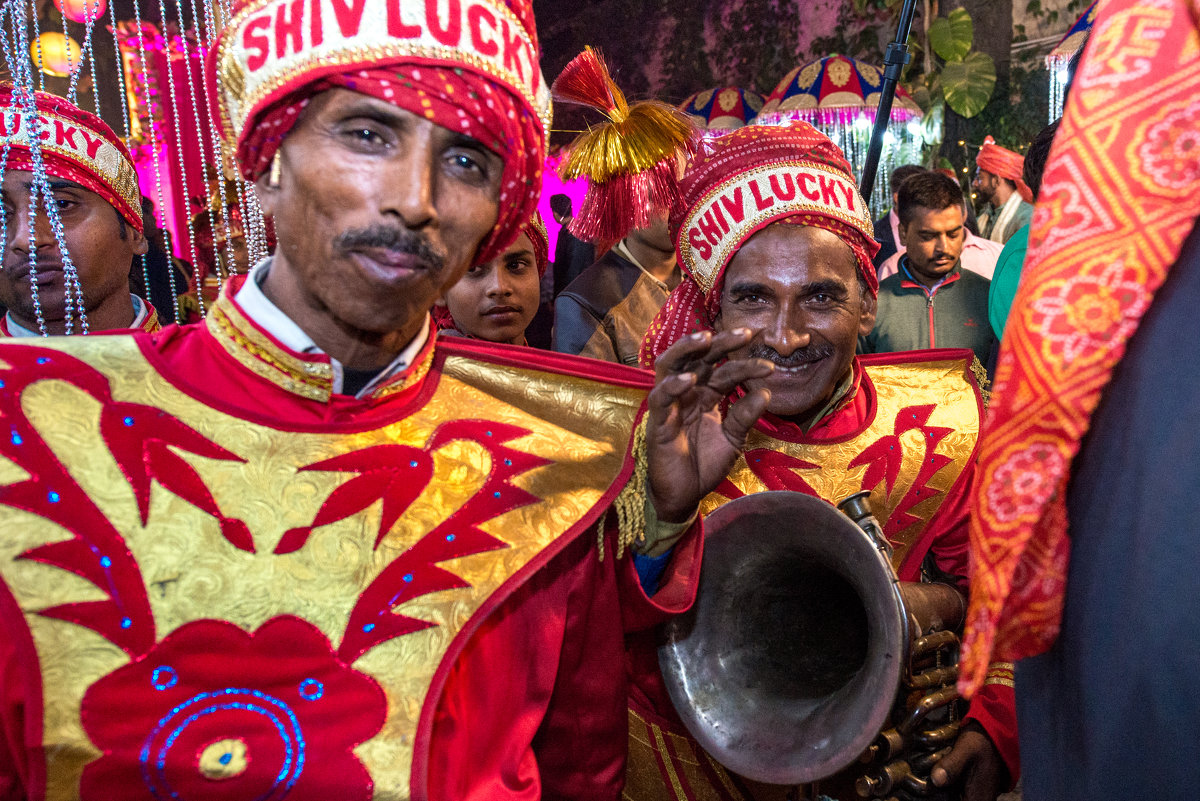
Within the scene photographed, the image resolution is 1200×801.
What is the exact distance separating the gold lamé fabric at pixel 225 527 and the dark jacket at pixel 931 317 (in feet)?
14.8

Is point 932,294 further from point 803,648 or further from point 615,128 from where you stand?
point 803,648

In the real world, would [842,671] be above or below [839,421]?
below

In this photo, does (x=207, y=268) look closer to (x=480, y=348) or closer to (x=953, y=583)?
(x=480, y=348)

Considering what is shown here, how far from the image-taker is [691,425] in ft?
6.48

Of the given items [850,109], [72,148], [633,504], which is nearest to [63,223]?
[72,148]

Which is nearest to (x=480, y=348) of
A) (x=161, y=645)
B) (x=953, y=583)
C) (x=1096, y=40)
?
(x=161, y=645)

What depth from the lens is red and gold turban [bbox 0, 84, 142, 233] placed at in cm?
268

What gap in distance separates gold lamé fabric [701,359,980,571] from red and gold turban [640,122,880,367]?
45 centimetres

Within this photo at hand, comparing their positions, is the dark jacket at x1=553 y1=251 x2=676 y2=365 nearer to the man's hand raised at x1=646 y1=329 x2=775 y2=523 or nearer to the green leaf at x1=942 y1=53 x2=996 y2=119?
the man's hand raised at x1=646 y1=329 x2=775 y2=523

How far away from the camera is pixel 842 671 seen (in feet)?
7.36

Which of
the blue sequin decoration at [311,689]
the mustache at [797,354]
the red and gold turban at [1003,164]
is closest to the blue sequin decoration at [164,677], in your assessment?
the blue sequin decoration at [311,689]

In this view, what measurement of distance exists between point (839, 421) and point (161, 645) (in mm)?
2104

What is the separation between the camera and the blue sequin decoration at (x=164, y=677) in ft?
4.77

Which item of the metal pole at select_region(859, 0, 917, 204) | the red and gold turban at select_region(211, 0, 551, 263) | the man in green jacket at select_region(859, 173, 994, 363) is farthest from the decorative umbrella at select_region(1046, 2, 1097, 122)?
the red and gold turban at select_region(211, 0, 551, 263)
